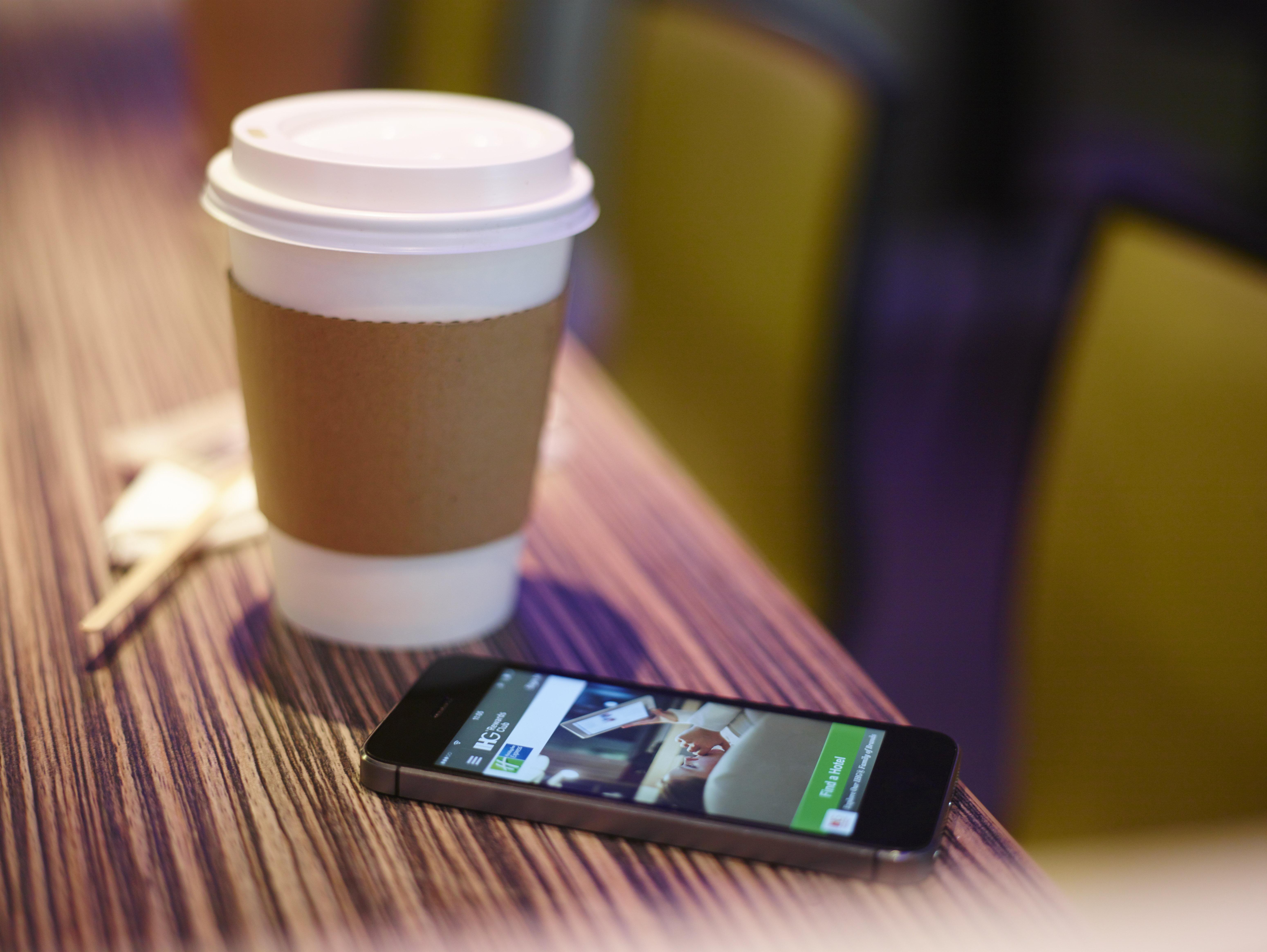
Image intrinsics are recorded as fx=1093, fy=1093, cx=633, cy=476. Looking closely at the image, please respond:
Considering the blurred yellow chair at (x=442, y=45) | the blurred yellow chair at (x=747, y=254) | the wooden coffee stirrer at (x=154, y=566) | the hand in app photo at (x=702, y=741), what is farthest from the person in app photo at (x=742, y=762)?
the blurred yellow chair at (x=442, y=45)

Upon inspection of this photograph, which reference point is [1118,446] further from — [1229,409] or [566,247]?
[566,247]

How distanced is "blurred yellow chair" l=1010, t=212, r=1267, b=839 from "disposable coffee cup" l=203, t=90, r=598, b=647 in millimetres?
406

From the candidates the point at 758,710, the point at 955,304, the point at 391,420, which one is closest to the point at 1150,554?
the point at 758,710

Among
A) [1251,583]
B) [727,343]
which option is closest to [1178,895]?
[1251,583]

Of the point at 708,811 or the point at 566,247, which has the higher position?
the point at 566,247

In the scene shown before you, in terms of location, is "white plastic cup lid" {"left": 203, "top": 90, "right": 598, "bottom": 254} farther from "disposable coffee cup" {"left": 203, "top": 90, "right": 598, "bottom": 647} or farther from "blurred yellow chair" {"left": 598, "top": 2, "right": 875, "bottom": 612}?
"blurred yellow chair" {"left": 598, "top": 2, "right": 875, "bottom": 612}

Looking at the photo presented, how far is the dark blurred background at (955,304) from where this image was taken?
2.15ft

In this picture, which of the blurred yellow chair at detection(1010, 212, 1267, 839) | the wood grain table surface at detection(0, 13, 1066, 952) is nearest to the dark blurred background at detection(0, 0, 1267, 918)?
the blurred yellow chair at detection(1010, 212, 1267, 839)

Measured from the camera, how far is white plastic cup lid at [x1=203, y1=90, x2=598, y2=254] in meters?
0.38

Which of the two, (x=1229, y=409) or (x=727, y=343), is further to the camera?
(x=727, y=343)

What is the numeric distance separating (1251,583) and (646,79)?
88 centimetres

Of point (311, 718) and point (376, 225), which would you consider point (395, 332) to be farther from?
point (311, 718)

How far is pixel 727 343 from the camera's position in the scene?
114cm

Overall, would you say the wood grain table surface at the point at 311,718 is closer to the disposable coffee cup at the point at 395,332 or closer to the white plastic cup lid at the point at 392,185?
the disposable coffee cup at the point at 395,332
